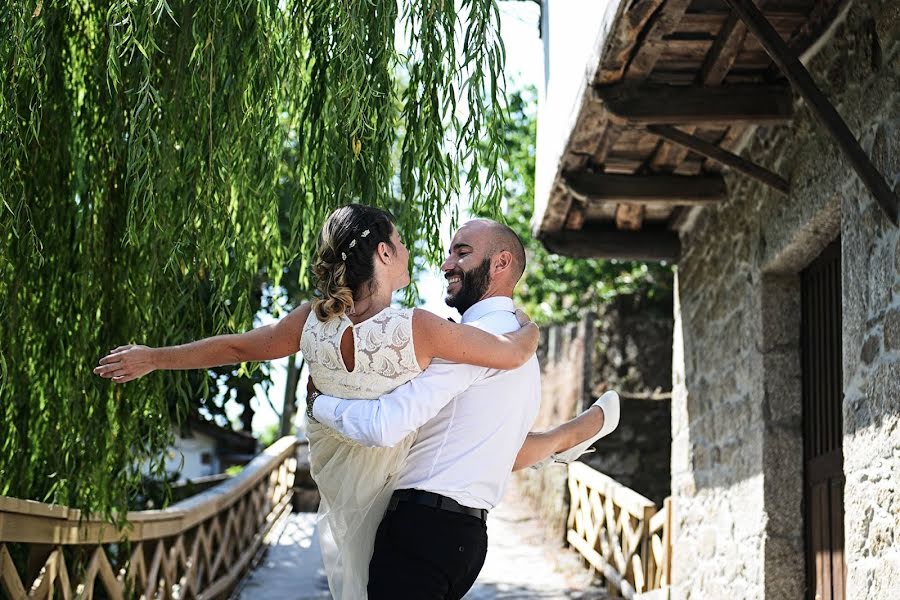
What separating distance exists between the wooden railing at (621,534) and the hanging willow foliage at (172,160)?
413 centimetres

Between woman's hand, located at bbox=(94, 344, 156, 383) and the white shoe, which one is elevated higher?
woman's hand, located at bbox=(94, 344, 156, 383)

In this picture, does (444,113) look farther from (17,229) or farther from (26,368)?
(26,368)

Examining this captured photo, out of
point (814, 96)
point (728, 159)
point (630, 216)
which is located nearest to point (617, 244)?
point (630, 216)

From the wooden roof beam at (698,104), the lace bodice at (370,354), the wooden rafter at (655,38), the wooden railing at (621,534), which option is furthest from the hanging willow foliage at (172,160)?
the wooden railing at (621,534)

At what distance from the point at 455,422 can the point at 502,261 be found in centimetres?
47

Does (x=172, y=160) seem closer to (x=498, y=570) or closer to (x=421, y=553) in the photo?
(x=421, y=553)

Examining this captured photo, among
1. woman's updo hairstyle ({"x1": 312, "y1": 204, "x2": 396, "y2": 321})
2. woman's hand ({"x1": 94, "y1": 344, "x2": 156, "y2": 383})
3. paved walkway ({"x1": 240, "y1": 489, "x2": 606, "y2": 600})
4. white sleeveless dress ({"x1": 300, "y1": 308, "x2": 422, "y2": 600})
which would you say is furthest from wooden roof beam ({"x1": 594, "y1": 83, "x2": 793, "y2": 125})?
paved walkway ({"x1": 240, "y1": 489, "x2": 606, "y2": 600})

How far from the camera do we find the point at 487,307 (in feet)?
10.1

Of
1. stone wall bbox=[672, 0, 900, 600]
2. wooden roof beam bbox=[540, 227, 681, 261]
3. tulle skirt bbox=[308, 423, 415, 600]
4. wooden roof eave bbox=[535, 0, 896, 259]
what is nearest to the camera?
tulle skirt bbox=[308, 423, 415, 600]

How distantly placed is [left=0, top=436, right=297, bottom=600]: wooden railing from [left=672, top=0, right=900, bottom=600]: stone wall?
2839mm

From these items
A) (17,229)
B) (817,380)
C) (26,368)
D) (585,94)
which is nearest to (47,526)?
(26,368)

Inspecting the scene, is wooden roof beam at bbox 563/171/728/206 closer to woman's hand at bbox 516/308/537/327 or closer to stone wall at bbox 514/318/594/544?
woman's hand at bbox 516/308/537/327

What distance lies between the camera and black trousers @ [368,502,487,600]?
275cm

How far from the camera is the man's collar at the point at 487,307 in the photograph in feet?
10.0
